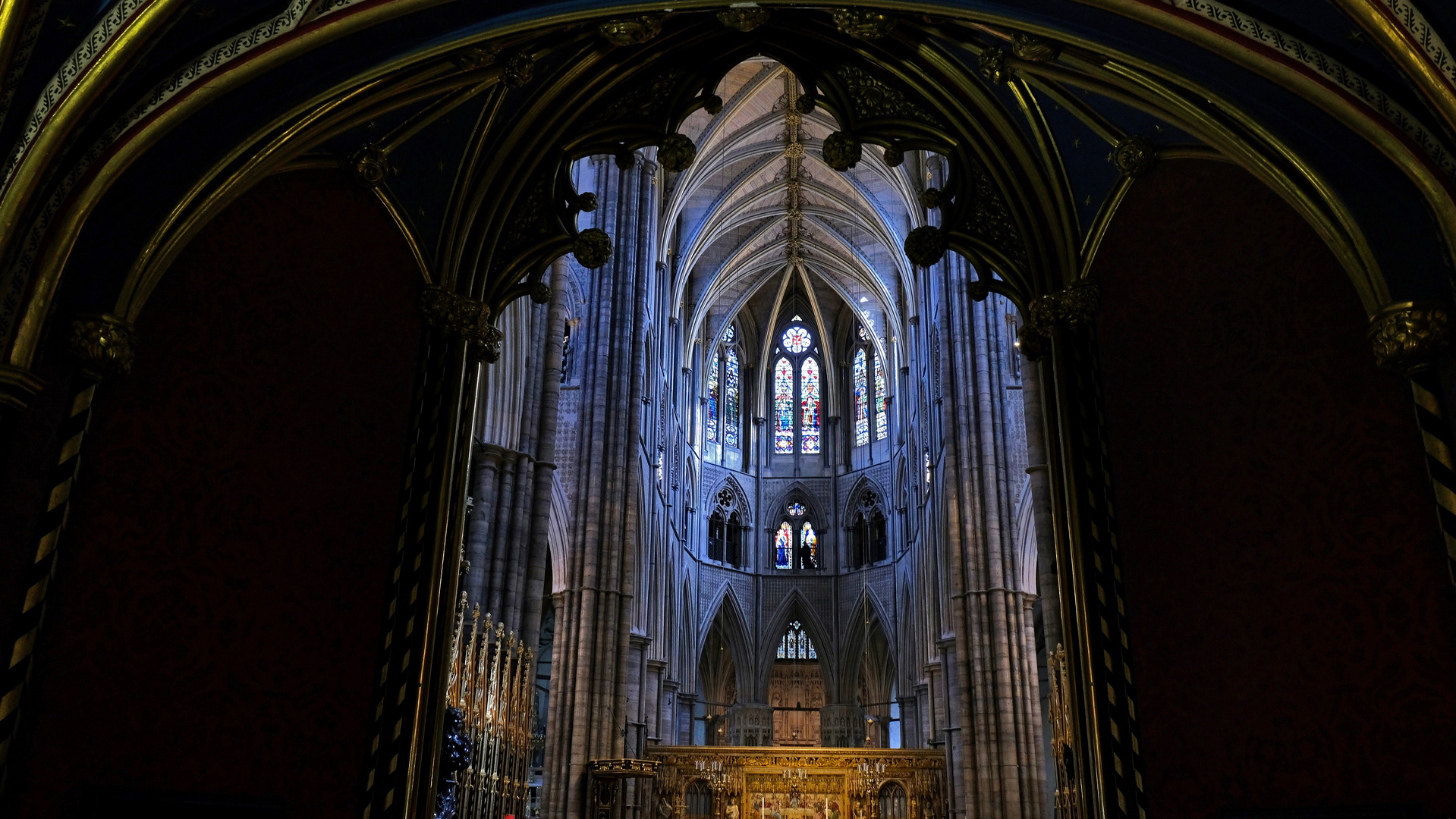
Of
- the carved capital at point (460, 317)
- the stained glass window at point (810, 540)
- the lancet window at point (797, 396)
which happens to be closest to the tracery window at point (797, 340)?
the lancet window at point (797, 396)

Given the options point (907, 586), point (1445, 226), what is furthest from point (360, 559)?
point (907, 586)

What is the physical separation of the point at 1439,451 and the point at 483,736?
733 centimetres

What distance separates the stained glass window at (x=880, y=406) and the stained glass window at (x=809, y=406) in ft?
7.22

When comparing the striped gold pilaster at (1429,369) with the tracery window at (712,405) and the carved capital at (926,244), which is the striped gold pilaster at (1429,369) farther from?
the tracery window at (712,405)

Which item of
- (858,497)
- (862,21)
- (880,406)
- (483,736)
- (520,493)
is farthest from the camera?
(880,406)

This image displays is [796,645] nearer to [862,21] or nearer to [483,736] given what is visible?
[483,736]

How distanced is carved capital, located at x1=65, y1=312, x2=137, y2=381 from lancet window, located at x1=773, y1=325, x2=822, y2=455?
32.0 metres

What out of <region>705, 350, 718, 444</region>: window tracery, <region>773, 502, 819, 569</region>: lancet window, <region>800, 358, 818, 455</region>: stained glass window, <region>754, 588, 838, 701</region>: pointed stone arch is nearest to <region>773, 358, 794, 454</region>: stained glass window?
<region>800, 358, 818, 455</region>: stained glass window

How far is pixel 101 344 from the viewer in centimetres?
480

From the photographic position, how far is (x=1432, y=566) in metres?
4.81

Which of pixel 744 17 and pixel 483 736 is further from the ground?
pixel 744 17

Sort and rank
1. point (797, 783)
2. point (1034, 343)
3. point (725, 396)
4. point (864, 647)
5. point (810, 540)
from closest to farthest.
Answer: point (1034, 343) → point (797, 783) → point (864, 647) → point (810, 540) → point (725, 396)

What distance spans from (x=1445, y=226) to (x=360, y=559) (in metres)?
5.29

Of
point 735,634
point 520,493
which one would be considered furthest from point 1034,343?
point 735,634
